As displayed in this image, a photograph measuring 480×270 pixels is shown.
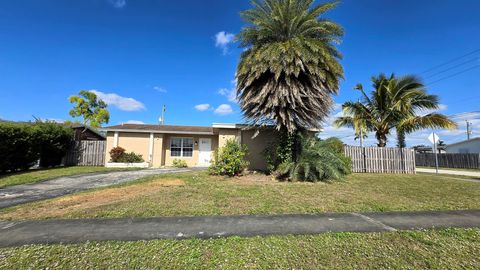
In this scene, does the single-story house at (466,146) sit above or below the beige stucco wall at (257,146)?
above

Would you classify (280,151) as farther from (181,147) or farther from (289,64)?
(181,147)

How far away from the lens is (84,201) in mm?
6133

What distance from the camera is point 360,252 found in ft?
10.9

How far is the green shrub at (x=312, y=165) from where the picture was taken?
982 cm

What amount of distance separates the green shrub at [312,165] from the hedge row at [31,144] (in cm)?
1332

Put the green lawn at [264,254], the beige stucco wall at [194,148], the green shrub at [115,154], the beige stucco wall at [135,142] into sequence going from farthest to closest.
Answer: the beige stucco wall at [194,148] < the beige stucco wall at [135,142] < the green shrub at [115,154] < the green lawn at [264,254]

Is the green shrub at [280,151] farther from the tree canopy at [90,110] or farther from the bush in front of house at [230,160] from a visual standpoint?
the tree canopy at [90,110]

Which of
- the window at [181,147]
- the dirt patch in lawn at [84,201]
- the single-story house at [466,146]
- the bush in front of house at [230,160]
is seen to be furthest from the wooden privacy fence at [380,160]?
the single-story house at [466,146]

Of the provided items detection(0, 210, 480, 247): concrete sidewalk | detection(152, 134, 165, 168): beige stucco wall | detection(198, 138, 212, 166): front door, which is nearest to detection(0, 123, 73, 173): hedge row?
detection(152, 134, 165, 168): beige stucco wall

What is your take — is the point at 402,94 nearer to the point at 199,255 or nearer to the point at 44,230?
the point at 199,255

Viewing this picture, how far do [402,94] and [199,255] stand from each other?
16932 mm

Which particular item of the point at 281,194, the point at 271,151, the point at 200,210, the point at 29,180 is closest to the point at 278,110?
the point at 271,151

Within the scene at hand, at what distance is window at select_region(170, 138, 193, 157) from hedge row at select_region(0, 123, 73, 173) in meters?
6.92

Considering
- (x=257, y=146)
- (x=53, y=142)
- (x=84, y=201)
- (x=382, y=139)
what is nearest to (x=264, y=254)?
(x=84, y=201)
